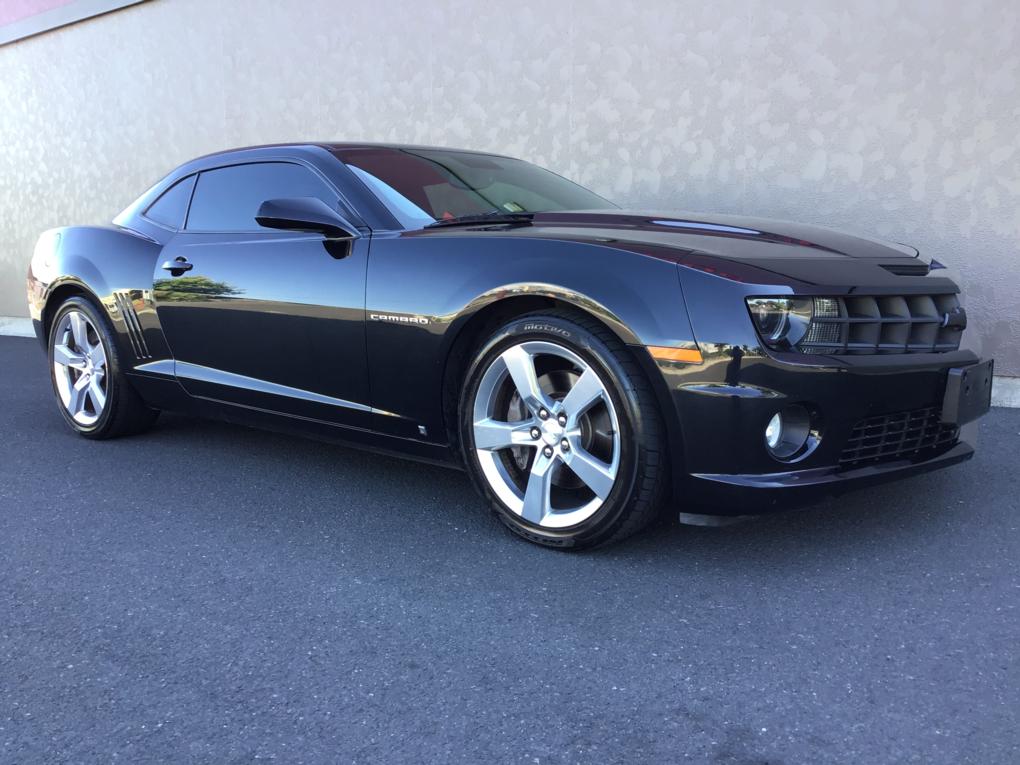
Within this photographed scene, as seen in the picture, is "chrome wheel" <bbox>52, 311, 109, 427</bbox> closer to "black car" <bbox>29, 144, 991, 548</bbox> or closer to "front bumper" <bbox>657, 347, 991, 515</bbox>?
"black car" <bbox>29, 144, 991, 548</bbox>

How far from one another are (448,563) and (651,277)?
1.12m

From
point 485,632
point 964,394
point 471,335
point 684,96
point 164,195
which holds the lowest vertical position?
point 485,632

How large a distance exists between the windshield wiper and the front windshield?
0.03 m

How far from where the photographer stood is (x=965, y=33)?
5.18 m

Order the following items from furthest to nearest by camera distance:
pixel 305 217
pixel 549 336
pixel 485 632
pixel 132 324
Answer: pixel 132 324 → pixel 305 217 → pixel 549 336 → pixel 485 632

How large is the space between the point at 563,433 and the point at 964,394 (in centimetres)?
125

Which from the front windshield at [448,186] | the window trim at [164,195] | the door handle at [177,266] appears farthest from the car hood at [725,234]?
the window trim at [164,195]

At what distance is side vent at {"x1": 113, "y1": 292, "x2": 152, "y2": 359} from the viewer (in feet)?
14.5

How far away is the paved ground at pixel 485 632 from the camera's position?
202 cm

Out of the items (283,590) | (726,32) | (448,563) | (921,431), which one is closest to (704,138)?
(726,32)

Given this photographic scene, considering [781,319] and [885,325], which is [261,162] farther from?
[885,325]

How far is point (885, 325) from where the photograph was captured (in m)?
2.88

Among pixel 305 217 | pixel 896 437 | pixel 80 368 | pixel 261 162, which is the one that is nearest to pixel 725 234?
pixel 896 437

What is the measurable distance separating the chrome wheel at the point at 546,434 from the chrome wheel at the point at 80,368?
249cm
